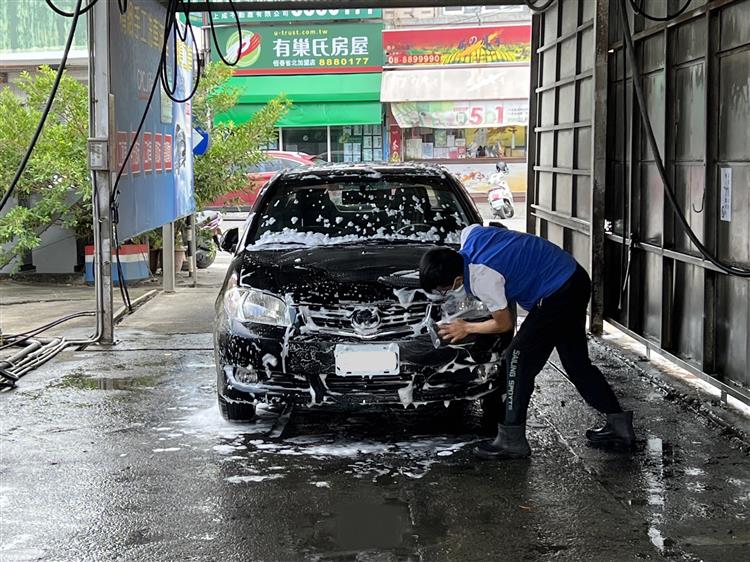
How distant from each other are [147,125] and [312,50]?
1822 centimetres

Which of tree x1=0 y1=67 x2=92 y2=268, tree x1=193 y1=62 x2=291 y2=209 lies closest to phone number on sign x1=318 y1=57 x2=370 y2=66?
tree x1=193 y1=62 x2=291 y2=209

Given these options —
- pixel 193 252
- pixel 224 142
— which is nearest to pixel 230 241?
pixel 193 252

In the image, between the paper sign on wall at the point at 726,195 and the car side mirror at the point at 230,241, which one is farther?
the car side mirror at the point at 230,241

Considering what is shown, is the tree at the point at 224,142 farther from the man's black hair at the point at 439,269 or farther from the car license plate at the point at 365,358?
the man's black hair at the point at 439,269

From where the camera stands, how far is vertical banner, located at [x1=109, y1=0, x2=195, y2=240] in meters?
9.95

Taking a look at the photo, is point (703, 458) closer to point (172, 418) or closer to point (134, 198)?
point (172, 418)

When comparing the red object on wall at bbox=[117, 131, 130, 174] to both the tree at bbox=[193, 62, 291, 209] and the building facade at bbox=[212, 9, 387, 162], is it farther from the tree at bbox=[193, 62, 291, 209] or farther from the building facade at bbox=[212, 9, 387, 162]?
the building facade at bbox=[212, 9, 387, 162]

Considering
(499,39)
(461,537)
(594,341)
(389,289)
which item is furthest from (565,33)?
(499,39)

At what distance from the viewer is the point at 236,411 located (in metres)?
6.64

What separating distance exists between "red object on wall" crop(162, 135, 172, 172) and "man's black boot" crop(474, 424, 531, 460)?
7549 millimetres

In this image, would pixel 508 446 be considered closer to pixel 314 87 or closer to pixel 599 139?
pixel 599 139

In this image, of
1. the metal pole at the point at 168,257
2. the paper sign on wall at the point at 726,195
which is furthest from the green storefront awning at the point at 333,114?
the paper sign on wall at the point at 726,195

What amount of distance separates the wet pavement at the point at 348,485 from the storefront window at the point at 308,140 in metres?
21.9

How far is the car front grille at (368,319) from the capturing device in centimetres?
597
